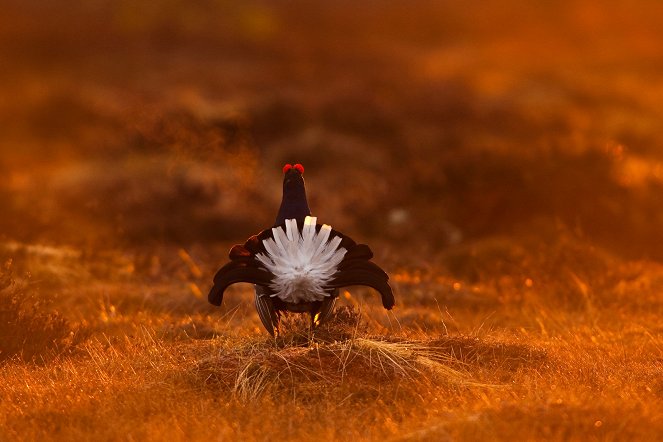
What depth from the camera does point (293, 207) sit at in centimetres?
797

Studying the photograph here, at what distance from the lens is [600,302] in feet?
38.6

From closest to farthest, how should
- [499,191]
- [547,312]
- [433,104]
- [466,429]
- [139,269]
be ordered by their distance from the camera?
[466,429] < [547,312] < [139,269] < [499,191] < [433,104]

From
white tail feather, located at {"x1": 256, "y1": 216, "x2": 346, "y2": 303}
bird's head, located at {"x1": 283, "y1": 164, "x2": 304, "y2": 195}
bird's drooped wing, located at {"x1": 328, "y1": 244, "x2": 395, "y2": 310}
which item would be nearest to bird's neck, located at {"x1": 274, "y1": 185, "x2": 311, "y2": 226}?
bird's head, located at {"x1": 283, "y1": 164, "x2": 304, "y2": 195}

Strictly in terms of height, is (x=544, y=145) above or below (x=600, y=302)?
above

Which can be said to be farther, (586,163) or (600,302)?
(586,163)

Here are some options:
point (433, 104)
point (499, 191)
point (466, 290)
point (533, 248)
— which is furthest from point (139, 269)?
point (433, 104)

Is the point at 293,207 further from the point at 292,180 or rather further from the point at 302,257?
the point at 302,257

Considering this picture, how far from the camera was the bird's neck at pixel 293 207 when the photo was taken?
7941 mm

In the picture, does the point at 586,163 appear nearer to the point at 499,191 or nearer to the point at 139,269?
the point at 499,191

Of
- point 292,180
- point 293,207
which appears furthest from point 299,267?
point 292,180

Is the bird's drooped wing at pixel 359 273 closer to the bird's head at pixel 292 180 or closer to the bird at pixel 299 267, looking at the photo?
the bird at pixel 299 267

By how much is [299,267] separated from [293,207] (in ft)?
2.44

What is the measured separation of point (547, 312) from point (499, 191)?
8.37 meters

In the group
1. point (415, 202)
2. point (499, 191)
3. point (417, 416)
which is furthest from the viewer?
point (415, 202)
